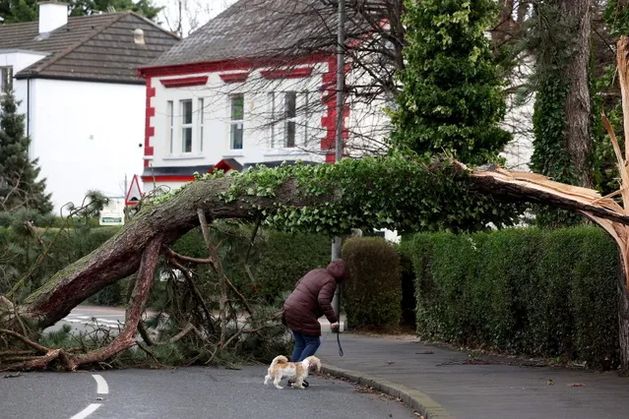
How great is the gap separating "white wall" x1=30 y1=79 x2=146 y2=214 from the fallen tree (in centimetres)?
3724

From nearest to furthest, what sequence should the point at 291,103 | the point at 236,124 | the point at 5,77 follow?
the point at 291,103 → the point at 236,124 → the point at 5,77

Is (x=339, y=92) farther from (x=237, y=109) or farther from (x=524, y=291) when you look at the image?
(x=237, y=109)

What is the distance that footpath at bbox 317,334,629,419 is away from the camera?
582 inches

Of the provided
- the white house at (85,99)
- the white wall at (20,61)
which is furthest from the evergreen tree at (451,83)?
the white wall at (20,61)

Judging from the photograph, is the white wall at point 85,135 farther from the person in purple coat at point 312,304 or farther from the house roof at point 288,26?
the person in purple coat at point 312,304

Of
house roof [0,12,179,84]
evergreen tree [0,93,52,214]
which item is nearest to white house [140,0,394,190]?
evergreen tree [0,93,52,214]

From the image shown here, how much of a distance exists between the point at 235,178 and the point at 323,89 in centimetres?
1347

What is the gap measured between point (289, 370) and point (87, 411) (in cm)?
383

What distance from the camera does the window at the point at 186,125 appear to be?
160 feet

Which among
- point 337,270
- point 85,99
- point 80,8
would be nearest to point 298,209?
point 337,270

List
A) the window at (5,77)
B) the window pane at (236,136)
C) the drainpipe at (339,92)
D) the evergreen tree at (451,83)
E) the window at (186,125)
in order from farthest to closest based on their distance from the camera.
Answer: the window at (5,77) < the window at (186,125) < the window pane at (236,136) < the drainpipe at (339,92) < the evergreen tree at (451,83)

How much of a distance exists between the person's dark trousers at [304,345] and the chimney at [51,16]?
47243mm

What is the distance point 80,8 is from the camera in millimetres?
77500

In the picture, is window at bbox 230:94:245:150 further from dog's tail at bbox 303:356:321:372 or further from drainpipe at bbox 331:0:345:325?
dog's tail at bbox 303:356:321:372
